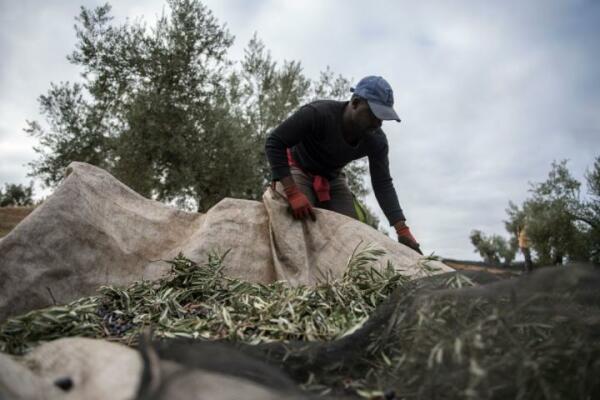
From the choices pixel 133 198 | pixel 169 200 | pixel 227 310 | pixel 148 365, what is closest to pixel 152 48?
pixel 169 200

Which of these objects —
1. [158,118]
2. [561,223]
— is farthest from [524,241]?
[158,118]

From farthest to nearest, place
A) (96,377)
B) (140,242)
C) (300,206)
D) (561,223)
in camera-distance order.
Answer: (561,223) → (300,206) → (140,242) → (96,377)

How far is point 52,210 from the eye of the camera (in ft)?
12.0

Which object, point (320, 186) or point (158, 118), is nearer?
point (320, 186)

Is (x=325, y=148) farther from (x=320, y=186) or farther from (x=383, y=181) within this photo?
(x=383, y=181)

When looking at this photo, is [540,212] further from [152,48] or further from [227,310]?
[227,310]

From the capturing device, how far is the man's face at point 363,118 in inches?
197

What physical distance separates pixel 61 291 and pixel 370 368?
8.48 feet

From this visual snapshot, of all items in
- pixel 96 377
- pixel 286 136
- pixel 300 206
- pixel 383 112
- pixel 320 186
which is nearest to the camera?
pixel 96 377

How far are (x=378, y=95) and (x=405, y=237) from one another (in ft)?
5.03

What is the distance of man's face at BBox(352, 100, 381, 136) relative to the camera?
197 inches

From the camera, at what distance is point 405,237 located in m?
5.11

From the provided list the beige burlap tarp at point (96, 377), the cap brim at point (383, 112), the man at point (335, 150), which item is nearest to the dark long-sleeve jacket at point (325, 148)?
the man at point (335, 150)

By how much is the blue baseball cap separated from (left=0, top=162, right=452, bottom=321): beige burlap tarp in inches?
46.7
